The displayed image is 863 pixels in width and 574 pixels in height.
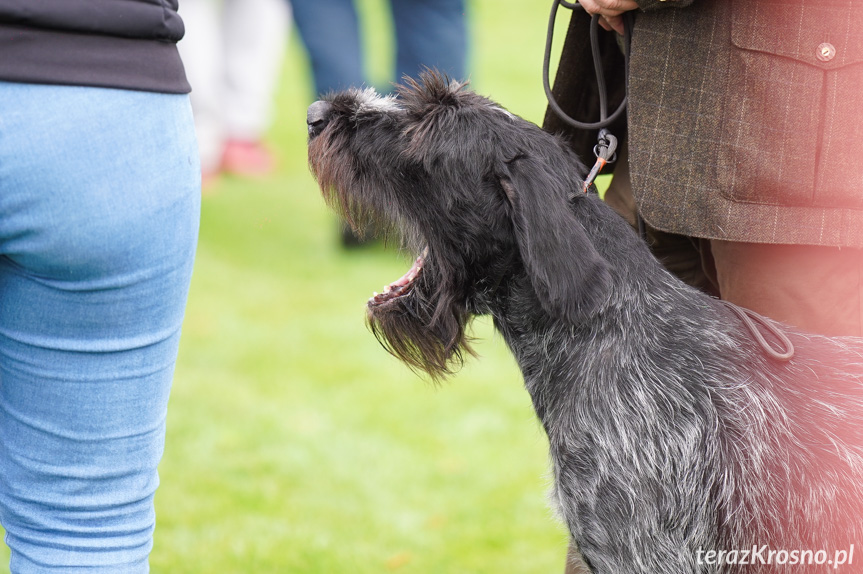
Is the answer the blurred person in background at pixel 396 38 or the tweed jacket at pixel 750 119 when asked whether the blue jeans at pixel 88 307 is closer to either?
the tweed jacket at pixel 750 119

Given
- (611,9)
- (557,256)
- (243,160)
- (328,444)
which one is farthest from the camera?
(243,160)

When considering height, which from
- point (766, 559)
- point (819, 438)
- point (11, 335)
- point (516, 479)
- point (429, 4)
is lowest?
point (516, 479)

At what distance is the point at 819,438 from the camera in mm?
2115

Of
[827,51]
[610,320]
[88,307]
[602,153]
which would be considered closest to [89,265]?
[88,307]

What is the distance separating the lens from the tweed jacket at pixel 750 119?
83.7 inches

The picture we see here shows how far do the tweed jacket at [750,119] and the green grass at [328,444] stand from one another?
2.78 ft

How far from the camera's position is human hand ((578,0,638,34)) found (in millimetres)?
2293

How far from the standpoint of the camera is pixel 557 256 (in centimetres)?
208

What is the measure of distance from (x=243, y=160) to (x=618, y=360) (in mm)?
7724

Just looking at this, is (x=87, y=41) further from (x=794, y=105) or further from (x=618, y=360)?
(x=794, y=105)

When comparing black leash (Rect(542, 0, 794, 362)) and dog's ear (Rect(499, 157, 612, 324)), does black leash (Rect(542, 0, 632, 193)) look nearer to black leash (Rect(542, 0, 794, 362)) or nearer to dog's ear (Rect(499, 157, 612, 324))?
black leash (Rect(542, 0, 794, 362))

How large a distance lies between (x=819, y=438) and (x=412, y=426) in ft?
9.52

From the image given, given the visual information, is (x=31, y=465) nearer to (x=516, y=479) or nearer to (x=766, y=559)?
(x=766, y=559)

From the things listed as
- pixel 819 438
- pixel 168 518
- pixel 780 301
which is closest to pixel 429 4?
pixel 168 518
